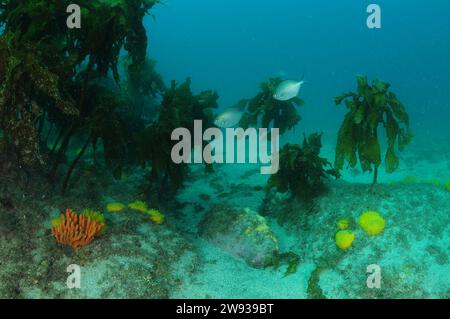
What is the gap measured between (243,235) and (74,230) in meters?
2.57

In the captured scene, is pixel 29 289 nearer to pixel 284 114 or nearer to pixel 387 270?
pixel 387 270

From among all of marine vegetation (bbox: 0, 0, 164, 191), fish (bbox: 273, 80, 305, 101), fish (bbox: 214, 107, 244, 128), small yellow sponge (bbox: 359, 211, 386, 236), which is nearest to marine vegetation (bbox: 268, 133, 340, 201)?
fish (bbox: 273, 80, 305, 101)

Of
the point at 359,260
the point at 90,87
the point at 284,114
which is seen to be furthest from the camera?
the point at 284,114

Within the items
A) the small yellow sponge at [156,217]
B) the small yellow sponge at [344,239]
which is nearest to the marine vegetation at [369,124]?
the small yellow sponge at [344,239]

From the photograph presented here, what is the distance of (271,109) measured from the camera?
920cm

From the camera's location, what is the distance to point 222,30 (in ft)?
372

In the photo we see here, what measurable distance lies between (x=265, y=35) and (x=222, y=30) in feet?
43.2

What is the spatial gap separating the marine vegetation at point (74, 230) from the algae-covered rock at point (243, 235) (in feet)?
6.92

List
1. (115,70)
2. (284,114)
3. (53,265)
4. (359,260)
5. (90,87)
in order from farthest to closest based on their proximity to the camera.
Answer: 1. (284,114)
2. (90,87)
3. (115,70)
4. (359,260)
5. (53,265)

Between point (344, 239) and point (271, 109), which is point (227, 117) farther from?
point (344, 239)

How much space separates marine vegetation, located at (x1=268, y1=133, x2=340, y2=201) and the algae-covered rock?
1.13 metres

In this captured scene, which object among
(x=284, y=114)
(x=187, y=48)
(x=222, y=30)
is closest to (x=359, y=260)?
(x=284, y=114)

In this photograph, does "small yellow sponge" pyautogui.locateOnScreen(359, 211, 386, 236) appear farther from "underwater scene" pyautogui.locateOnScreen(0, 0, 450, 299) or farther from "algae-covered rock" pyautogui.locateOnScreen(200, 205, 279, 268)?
"algae-covered rock" pyautogui.locateOnScreen(200, 205, 279, 268)

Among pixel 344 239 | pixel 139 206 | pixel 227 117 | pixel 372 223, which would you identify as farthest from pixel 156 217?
pixel 372 223
